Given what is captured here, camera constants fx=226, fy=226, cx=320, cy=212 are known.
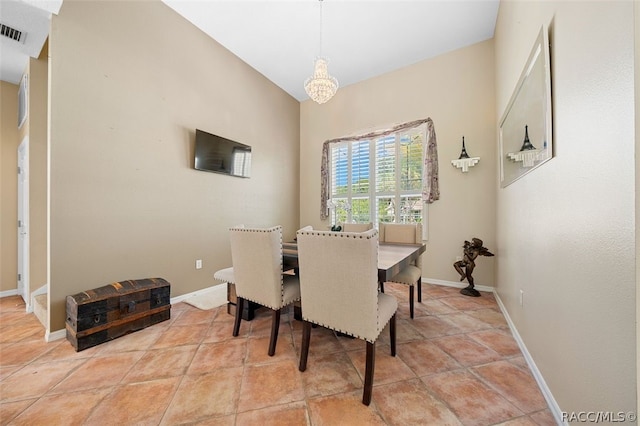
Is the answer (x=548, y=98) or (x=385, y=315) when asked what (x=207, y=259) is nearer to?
(x=385, y=315)

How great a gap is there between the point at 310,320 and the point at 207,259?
2138 mm

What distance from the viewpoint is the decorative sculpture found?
285cm

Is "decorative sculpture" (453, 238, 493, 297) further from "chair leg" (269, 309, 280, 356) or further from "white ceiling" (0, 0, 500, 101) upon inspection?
"white ceiling" (0, 0, 500, 101)

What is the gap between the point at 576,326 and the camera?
3.25 ft

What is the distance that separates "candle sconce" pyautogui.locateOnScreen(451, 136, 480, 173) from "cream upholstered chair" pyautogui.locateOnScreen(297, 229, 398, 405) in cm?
260

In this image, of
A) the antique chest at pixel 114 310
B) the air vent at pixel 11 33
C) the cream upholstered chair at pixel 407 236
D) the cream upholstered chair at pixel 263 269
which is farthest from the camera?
the cream upholstered chair at pixel 407 236

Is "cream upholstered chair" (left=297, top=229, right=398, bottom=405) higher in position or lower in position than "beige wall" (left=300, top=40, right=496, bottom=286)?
lower

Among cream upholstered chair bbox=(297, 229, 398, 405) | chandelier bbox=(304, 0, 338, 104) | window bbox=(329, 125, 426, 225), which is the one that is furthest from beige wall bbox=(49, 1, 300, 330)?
cream upholstered chair bbox=(297, 229, 398, 405)

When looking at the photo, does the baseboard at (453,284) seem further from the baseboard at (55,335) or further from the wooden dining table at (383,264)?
the baseboard at (55,335)

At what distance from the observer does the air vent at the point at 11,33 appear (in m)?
1.93

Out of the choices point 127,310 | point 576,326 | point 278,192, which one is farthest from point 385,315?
point 278,192

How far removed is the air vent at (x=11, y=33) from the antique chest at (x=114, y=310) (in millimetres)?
2351

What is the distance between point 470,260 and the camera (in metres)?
2.89

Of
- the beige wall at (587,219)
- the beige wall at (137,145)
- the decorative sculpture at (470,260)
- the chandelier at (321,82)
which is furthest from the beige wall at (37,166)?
the decorative sculpture at (470,260)
